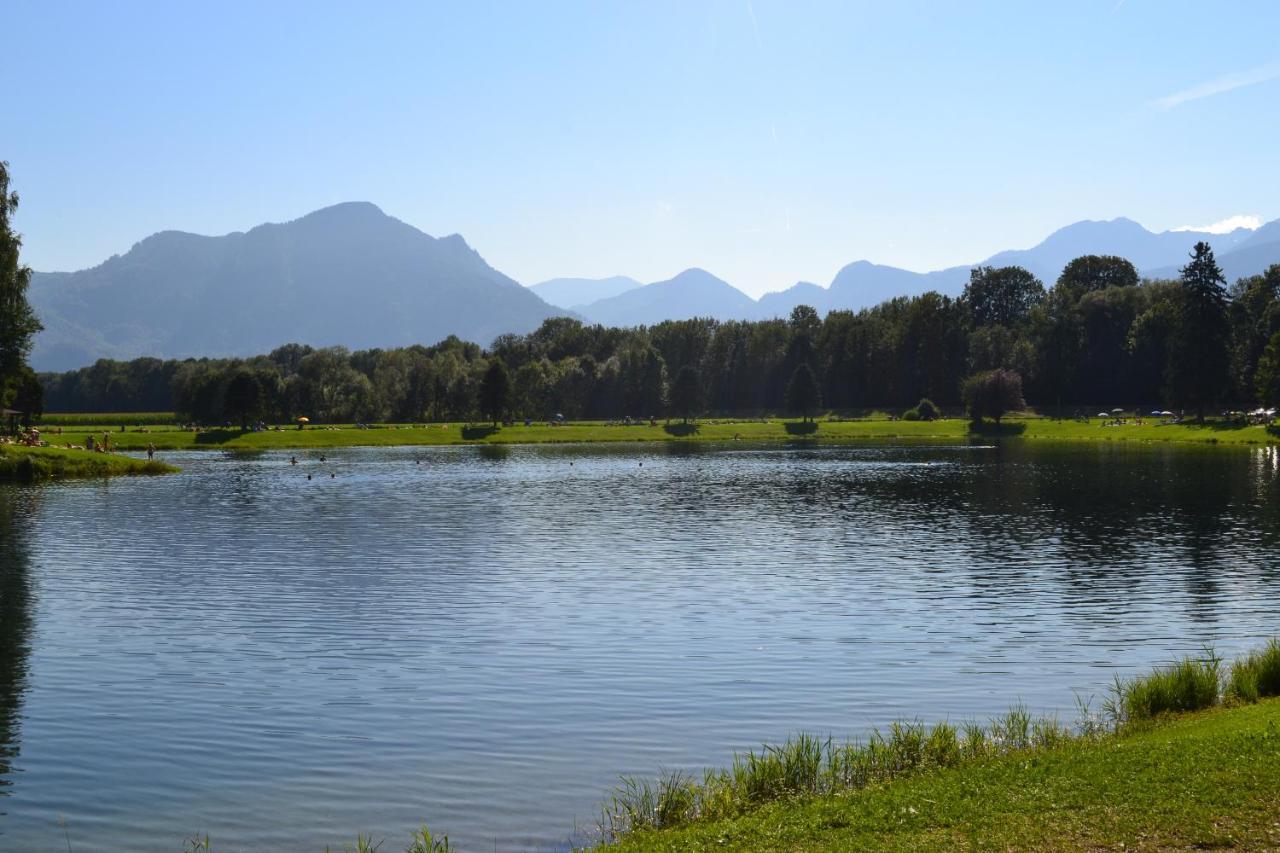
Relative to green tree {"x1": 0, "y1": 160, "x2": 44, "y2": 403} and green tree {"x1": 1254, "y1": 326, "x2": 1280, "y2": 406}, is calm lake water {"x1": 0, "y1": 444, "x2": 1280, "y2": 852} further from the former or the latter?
green tree {"x1": 1254, "y1": 326, "x2": 1280, "y2": 406}

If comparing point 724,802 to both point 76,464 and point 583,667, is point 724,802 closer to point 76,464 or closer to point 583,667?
point 583,667

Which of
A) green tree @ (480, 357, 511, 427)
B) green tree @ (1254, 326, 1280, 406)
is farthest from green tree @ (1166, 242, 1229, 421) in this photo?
green tree @ (480, 357, 511, 427)

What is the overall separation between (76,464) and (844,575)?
79.2 meters

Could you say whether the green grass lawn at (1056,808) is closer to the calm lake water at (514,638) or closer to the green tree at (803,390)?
the calm lake water at (514,638)

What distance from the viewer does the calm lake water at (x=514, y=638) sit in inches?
760

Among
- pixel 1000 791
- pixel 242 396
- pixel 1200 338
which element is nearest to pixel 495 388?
pixel 242 396

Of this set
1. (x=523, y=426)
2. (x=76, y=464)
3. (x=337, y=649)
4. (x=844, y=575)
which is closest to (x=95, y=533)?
(x=337, y=649)

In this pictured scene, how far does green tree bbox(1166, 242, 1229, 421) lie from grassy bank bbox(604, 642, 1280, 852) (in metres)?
145

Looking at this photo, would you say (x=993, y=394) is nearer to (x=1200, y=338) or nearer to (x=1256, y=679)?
(x=1200, y=338)

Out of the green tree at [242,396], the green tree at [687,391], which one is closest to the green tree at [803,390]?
the green tree at [687,391]

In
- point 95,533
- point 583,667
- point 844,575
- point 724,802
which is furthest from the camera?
point 95,533

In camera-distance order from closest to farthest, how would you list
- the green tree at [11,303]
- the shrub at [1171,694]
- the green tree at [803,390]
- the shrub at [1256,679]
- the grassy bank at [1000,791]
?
the grassy bank at [1000,791] → the shrub at [1171,694] → the shrub at [1256,679] → the green tree at [11,303] → the green tree at [803,390]

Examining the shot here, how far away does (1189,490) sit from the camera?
74.5 metres

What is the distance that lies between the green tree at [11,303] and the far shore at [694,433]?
33.3 m
